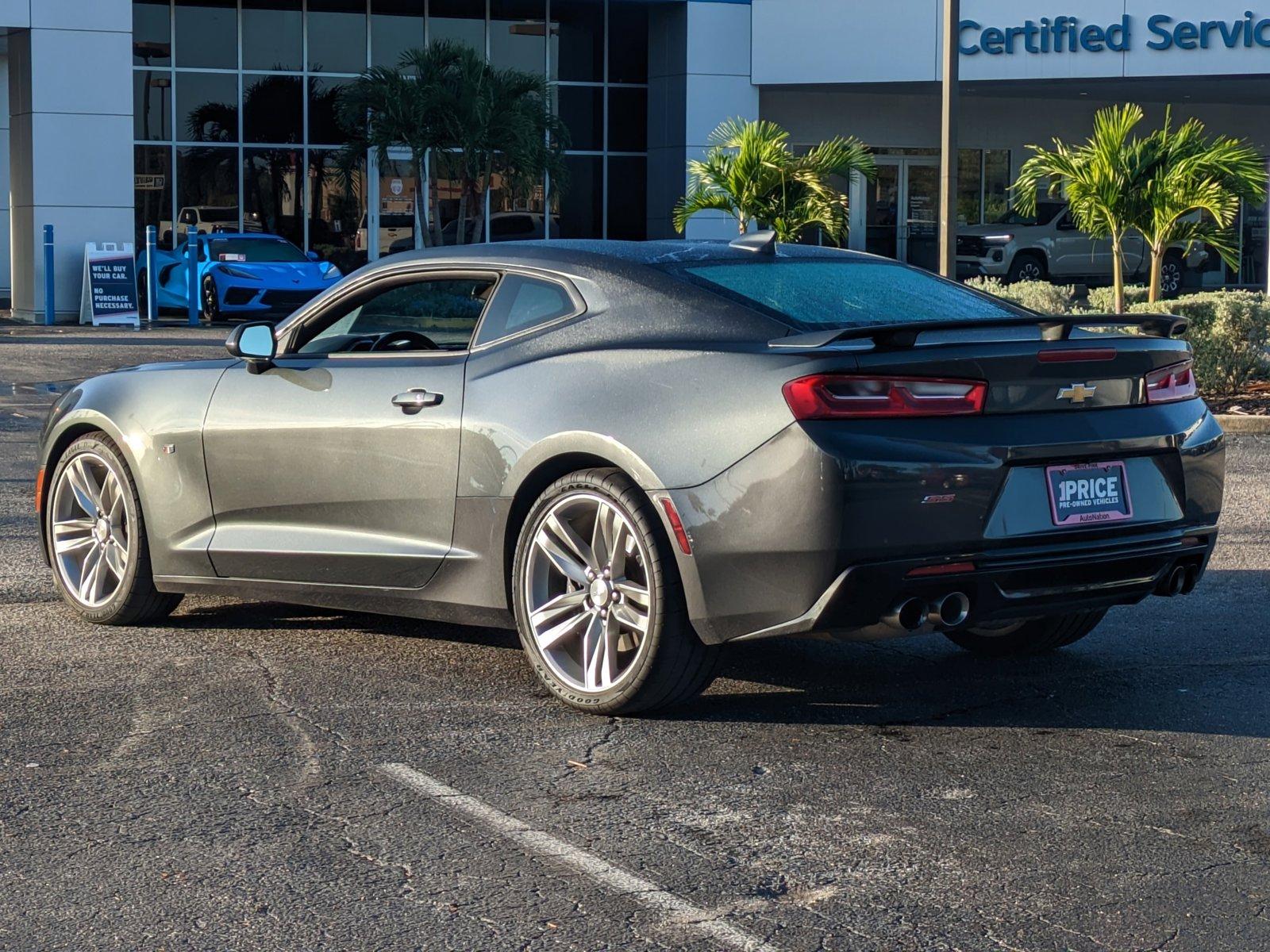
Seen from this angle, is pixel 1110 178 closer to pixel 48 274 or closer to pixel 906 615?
Result: pixel 906 615

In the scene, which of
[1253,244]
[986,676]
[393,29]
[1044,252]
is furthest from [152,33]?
[986,676]

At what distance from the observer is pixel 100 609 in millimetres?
6785

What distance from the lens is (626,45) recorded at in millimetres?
34500

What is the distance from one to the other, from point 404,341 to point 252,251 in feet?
72.9

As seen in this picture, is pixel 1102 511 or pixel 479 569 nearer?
pixel 1102 511

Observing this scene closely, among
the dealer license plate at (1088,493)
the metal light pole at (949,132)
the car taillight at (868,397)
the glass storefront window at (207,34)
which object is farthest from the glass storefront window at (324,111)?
the car taillight at (868,397)

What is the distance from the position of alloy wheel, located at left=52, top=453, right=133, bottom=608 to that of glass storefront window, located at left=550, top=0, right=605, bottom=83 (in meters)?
28.9

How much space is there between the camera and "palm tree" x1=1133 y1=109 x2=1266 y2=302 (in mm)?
16562

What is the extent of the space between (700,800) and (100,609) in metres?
3.10

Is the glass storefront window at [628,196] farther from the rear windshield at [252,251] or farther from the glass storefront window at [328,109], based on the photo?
the rear windshield at [252,251]

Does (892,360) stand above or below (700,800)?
above

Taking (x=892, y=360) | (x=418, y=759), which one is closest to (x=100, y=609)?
(x=418, y=759)

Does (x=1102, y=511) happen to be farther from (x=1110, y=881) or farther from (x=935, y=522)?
(x=1110, y=881)

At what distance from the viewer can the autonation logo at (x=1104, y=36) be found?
101ft
